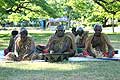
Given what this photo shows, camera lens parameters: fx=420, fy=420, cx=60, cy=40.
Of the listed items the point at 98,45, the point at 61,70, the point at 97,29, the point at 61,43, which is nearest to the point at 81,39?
the point at 98,45

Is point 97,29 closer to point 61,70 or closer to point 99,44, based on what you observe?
point 99,44

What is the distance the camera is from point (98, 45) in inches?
567

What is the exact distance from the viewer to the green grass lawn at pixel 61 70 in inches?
377

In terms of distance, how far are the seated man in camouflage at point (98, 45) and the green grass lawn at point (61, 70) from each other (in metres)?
1.40

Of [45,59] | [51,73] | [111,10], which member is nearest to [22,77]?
[51,73]

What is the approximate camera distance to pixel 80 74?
33.0ft

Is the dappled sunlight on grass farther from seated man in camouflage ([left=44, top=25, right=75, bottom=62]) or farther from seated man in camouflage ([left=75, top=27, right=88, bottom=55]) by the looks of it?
seated man in camouflage ([left=75, top=27, right=88, bottom=55])

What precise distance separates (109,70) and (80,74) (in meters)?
1.02

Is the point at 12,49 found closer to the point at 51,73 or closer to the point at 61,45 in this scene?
the point at 61,45

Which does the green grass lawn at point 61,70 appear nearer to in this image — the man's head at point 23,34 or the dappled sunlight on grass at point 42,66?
the dappled sunlight on grass at point 42,66

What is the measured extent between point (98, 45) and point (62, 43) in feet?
4.82

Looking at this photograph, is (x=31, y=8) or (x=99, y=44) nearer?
(x=99, y=44)

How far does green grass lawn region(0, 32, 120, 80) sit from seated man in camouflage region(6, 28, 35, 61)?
0.61m

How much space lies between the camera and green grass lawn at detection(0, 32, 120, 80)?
31.4 feet
